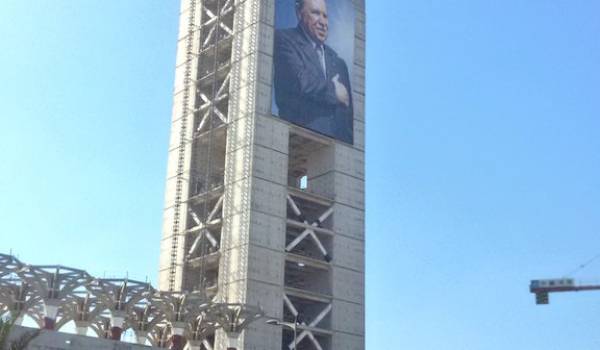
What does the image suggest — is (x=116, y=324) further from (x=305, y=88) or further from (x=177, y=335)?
(x=305, y=88)

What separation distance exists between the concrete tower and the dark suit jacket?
73 cm

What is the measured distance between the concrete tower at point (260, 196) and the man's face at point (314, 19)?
89 centimetres

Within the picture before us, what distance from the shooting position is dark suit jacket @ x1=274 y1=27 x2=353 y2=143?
95.9 m

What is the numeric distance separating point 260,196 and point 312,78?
51.8ft

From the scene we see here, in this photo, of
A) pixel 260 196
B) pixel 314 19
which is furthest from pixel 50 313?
pixel 314 19

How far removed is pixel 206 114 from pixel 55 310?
36384mm

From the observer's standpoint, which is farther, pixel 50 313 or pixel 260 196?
pixel 260 196

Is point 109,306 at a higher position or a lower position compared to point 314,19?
lower

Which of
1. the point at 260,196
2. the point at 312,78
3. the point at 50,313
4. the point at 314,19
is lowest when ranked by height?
the point at 50,313

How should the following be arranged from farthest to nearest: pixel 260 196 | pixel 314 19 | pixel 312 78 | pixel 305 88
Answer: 1. pixel 314 19
2. pixel 312 78
3. pixel 305 88
4. pixel 260 196

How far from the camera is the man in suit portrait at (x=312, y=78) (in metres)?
96.2

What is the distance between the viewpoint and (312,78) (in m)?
97.8

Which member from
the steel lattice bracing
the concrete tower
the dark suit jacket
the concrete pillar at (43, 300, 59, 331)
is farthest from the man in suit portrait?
the concrete pillar at (43, 300, 59, 331)

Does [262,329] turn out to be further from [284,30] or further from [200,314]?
[284,30]
